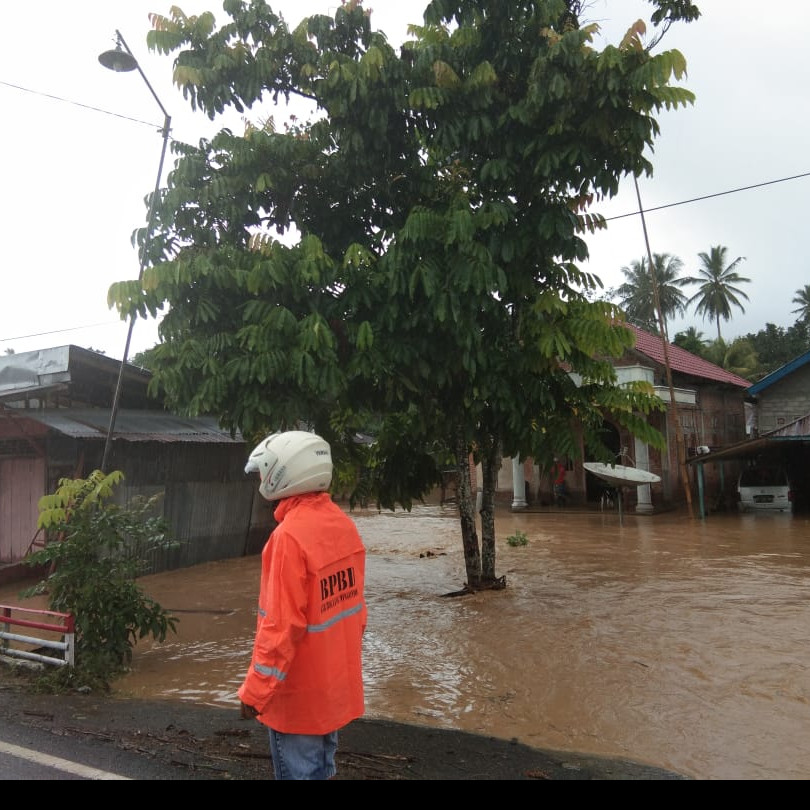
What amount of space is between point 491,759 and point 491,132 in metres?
6.21

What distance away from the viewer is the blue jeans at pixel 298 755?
2.81m

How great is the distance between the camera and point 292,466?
2.96 meters

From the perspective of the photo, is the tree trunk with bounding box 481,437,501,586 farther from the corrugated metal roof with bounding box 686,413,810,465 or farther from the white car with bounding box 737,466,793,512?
the white car with bounding box 737,466,793,512

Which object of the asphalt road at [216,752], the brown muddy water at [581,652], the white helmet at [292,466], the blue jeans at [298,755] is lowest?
the asphalt road at [216,752]

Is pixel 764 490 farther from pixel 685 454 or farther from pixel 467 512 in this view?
pixel 467 512

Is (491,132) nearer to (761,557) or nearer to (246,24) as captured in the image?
(246,24)

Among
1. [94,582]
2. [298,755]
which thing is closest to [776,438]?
[94,582]

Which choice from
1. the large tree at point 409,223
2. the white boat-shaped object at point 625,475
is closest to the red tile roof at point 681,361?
the white boat-shaped object at point 625,475

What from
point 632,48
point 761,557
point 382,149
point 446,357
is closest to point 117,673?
point 446,357

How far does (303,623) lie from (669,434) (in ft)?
70.6

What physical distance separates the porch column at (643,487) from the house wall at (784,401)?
5567 millimetres

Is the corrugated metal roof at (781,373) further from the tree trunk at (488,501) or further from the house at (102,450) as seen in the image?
the house at (102,450)

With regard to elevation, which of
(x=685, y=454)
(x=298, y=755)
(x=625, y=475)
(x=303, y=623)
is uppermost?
(x=685, y=454)

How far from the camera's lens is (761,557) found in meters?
14.0
